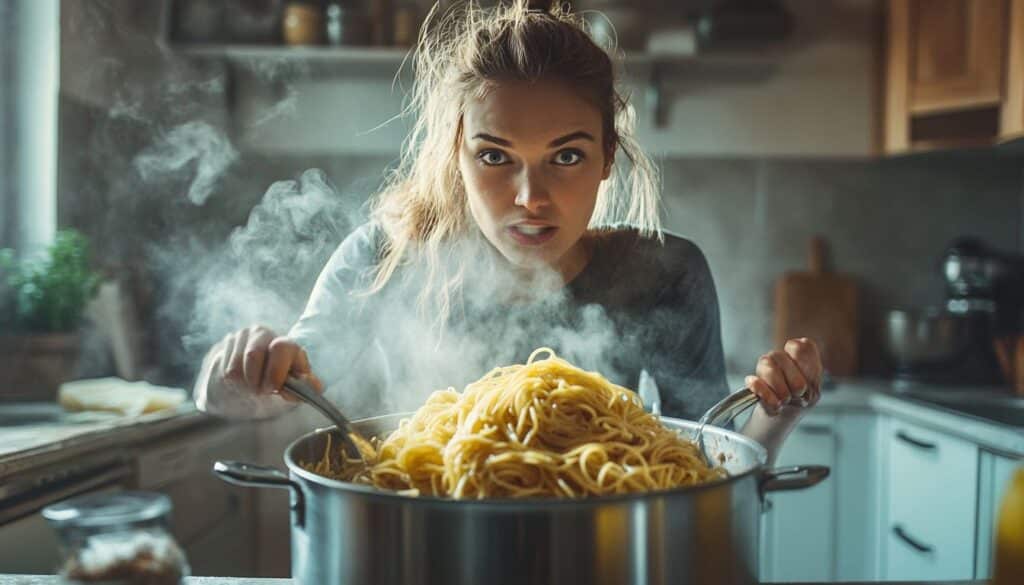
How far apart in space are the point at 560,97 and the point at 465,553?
0.90 metres

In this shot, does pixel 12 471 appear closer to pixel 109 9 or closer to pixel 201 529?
pixel 201 529

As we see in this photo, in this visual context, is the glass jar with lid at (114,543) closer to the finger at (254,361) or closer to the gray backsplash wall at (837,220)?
the finger at (254,361)

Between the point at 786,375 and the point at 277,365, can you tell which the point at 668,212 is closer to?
the point at 786,375

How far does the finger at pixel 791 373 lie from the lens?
42.2 inches

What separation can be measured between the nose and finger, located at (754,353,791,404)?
44 centimetres

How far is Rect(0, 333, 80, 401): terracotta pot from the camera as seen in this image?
222 cm

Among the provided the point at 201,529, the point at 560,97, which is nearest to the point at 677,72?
the point at 560,97

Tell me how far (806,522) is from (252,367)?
97.5 inches

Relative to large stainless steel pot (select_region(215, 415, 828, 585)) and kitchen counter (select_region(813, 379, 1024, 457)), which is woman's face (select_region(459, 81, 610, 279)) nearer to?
large stainless steel pot (select_region(215, 415, 828, 585))

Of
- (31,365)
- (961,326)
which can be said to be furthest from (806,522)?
(31,365)

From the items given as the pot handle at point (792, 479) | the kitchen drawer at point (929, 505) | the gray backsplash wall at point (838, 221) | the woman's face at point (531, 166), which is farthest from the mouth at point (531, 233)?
the gray backsplash wall at point (838, 221)

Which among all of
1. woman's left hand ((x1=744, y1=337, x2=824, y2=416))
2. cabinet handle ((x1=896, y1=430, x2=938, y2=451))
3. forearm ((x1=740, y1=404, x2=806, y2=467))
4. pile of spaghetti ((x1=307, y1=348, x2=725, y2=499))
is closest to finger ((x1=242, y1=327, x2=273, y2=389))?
pile of spaghetti ((x1=307, y1=348, x2=725, y2=499))

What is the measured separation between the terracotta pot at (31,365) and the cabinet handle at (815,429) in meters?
2.36

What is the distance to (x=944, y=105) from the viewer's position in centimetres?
295
